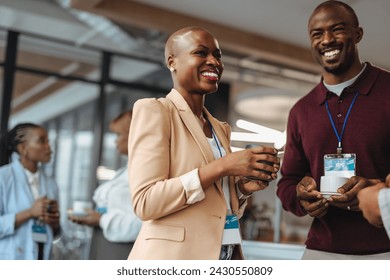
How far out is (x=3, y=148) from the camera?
324 cm

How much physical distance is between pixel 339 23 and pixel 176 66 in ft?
1.73

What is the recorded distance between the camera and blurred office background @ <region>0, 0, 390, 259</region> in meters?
4.86

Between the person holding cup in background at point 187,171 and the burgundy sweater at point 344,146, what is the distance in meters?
0.33

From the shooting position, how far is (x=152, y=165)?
1.26m

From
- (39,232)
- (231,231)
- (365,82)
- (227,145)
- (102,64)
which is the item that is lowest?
(39,232)

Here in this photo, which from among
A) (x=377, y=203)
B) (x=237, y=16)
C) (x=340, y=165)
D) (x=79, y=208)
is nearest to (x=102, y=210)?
(x=79, y=208)

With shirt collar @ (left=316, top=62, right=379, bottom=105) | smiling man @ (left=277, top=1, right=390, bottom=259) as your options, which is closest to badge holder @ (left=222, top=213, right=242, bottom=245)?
smiling man @ (left=277, top=1, right=390, bottom=259)

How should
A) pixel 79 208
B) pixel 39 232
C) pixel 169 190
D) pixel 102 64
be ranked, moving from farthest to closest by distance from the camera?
pixel 102 64, pixel 79 208, pixel 39 232, pixel 169 190

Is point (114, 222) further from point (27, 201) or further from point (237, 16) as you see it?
point (237, 16)

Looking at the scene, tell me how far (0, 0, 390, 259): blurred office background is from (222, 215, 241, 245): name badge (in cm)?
354

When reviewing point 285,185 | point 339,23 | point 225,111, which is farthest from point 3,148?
point 225,111

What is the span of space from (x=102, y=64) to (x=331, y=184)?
5456 mm
